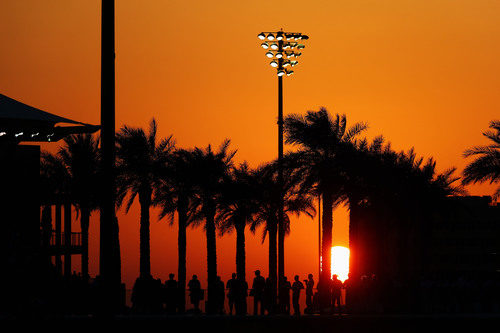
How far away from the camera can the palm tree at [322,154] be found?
134 ft

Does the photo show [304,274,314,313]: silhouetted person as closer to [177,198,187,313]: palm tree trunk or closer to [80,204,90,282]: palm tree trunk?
[177,198,187,313]: palm tree trunk

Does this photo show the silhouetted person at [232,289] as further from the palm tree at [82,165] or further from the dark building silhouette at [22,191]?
the palm tree at [82,165]

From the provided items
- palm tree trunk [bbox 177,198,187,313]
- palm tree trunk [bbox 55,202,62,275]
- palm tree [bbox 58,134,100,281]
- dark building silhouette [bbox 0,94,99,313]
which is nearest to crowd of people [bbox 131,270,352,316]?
dark building silhouette [bbox 0,94,99,313]

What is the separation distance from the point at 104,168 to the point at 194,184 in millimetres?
37909

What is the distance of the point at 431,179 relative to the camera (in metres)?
52.0

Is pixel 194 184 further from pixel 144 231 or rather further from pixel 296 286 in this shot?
pixel 296 286

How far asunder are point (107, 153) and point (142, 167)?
3898 cm

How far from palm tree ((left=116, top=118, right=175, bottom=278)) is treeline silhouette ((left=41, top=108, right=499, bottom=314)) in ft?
0.18

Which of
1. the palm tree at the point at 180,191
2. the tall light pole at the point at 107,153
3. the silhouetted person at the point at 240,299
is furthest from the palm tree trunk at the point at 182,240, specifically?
the tall light pole at the point at 107,153

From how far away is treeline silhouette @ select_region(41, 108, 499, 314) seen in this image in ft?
123

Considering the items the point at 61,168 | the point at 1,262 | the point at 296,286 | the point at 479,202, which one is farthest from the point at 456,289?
the point at 479,202

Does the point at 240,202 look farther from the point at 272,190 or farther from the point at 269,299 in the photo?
the point at 269,299

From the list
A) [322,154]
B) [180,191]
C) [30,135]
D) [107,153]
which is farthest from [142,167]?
[107,153]

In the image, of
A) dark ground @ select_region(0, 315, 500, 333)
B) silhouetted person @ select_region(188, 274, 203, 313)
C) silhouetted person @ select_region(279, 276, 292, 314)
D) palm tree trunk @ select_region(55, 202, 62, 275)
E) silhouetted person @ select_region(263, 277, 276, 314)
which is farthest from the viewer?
palm tree trunk @ select_region(55, 202, 62, 275)
